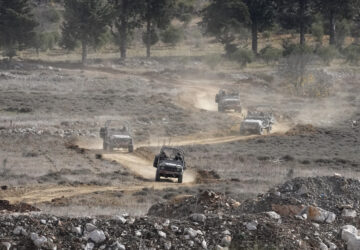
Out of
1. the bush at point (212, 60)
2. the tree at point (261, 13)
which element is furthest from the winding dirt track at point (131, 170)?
the tree at point (261, 13)

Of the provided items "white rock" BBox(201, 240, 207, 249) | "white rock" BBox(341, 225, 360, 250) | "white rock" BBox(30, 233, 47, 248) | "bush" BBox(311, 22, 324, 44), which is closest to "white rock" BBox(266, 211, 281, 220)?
"white rock" BBox(341, 225, 360, 250)

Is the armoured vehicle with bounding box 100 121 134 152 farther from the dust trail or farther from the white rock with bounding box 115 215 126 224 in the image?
the white rock with bounding box 115 215 126 224

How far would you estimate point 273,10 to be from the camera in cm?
9431

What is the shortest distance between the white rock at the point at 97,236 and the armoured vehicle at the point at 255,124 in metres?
35.8

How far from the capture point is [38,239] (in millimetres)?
12914

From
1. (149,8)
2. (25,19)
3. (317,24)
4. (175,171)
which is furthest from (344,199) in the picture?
(317,24)

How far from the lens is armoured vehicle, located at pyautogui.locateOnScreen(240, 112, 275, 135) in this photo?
48.6 metres

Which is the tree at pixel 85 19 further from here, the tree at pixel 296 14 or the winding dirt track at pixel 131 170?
the winding dirt track at pixel 131 170

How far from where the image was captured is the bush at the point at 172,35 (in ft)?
343

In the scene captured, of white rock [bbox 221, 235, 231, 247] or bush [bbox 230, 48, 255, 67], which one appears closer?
white rock [bbox 221, 235, 231, 247]

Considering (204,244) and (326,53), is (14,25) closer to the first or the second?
(326,53)

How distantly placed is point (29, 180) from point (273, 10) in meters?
70.5

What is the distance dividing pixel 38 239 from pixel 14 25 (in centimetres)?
7385

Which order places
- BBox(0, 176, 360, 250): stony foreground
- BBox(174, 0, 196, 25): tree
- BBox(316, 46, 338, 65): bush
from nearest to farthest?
BBox(0, 176, 360, 250): stony foreground
BBox(316, 46, 338, 65): bush
BBox(174, 0, 196, 25): tree
